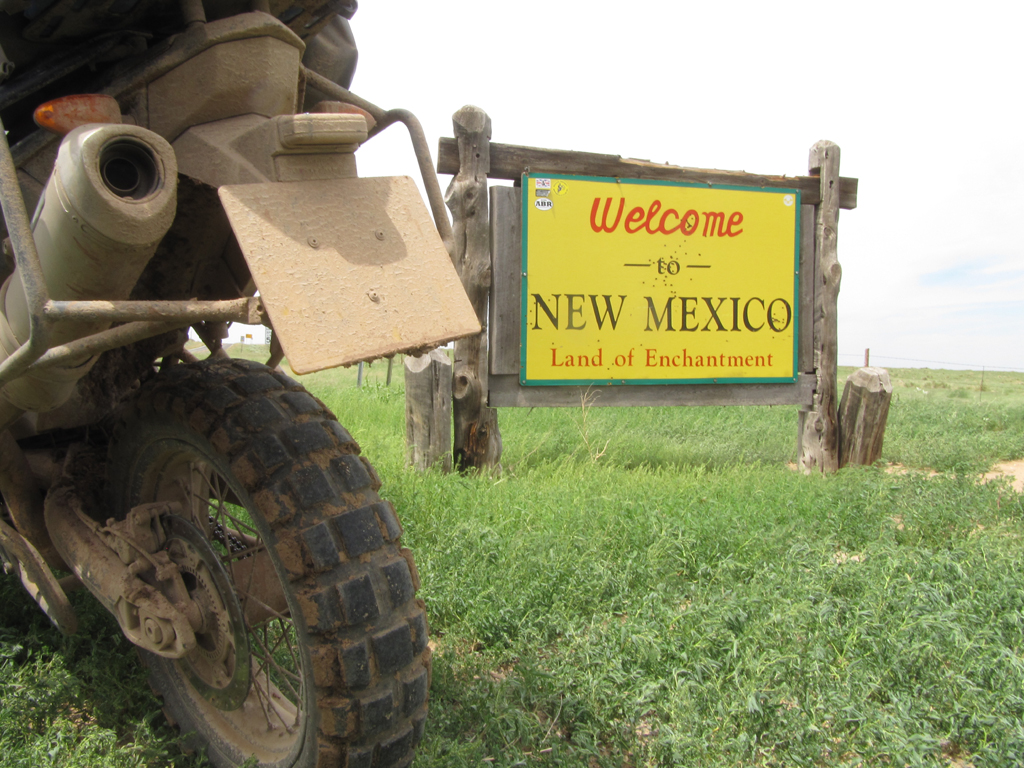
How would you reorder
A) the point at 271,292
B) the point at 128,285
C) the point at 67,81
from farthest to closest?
1. the point at 67,81
2. the point at 128,285
3. the point at 271,292

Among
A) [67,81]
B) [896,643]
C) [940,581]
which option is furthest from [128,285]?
[940,581]

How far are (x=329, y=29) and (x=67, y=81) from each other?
86 centimetres

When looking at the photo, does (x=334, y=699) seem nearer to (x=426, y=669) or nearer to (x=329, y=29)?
(x=426, y=669)

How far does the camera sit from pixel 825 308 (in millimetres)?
6113

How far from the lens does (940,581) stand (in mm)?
2975

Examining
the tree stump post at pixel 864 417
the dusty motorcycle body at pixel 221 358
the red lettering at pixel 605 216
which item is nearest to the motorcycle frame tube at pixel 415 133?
the dusty motorcycle body at pixel 221 358

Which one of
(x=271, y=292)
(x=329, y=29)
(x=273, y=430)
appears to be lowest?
(x=273, y=430)

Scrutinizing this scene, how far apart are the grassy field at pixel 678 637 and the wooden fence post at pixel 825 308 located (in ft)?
5.40

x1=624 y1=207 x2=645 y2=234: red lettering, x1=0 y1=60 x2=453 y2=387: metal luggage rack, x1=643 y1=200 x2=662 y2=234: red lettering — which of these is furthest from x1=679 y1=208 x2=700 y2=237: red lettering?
x1=0 y1=60 x2=453 y2=387: metal luggage rack

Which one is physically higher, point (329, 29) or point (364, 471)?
point (329, 29)

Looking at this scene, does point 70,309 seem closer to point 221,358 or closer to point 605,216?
point 221,358

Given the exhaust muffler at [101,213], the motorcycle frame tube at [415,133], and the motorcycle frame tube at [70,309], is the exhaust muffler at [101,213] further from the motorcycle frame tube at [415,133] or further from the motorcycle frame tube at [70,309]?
the motorcycle frame tube at [415,133]

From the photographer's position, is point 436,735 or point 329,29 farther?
point 329,29

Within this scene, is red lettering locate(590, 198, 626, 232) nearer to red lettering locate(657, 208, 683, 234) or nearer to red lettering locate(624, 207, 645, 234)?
red lettering locate(624, 207, 645, 234)
